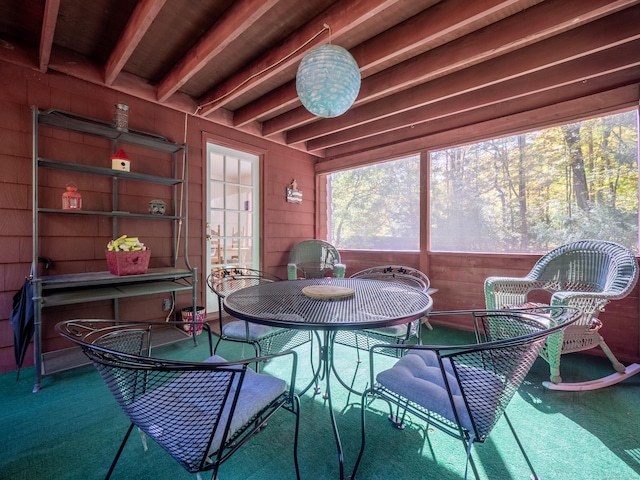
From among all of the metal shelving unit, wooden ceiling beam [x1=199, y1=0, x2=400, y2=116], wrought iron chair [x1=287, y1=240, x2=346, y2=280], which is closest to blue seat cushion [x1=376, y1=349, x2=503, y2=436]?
the metal shelving unit

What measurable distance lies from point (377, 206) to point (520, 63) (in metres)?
2.28

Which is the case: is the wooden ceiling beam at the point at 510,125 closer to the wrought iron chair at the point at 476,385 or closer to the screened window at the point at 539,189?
the screened window at the point at 539,189

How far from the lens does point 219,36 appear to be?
1.98 metres

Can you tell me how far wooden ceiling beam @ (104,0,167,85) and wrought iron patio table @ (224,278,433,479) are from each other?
178cm

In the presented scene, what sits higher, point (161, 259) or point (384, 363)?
point (161, 259)

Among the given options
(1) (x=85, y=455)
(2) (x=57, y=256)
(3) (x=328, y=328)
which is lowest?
(1) (x=85, y=455)

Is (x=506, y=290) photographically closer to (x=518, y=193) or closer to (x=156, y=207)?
(x=518, y=193)

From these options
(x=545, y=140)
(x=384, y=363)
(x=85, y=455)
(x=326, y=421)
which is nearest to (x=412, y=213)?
(x=545, y=140)

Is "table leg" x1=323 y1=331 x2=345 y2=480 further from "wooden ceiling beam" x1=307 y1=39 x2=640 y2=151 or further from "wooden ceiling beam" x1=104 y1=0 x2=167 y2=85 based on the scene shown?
"wooden ceiling beam" x1=307 y1=39 x2=640 y2=151

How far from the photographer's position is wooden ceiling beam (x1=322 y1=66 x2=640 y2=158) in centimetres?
250

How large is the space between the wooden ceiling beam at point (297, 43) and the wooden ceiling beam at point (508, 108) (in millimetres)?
1802

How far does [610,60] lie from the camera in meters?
2.25

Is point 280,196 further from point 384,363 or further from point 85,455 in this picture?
point 85,455

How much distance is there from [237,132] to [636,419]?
426 cm
